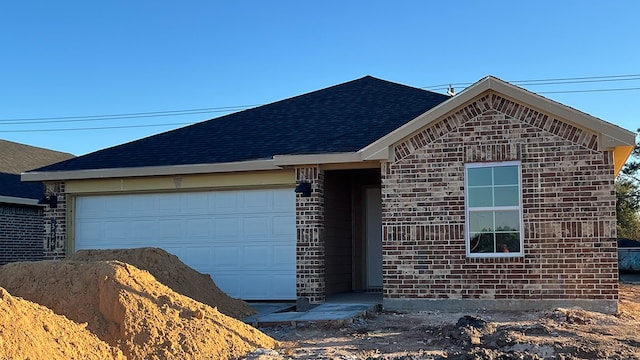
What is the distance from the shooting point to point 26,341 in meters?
6.33

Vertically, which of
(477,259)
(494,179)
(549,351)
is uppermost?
(494,179)

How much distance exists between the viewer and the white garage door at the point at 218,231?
44.5ft

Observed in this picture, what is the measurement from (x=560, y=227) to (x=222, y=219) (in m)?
6.72

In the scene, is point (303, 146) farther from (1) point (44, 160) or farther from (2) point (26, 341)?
(1) point (44, 160)

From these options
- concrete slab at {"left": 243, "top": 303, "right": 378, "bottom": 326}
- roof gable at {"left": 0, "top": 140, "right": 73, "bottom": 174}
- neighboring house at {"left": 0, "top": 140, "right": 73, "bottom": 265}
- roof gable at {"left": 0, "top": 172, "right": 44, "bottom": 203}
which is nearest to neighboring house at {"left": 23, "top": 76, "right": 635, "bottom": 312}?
concrete slab at {"left": 243, "top": 303, "right": 378, "bottom": 326}

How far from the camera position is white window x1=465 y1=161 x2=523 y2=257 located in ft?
38.3

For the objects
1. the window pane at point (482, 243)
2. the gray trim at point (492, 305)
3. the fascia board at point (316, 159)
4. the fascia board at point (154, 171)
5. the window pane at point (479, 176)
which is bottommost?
the gray trim at point (492, 305)

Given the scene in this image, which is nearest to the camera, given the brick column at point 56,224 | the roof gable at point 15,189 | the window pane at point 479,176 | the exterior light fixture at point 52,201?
the window pane at point 479,176

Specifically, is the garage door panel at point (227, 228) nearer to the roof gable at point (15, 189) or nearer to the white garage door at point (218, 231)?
the white garage door at point (218, 231)

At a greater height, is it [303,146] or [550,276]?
[303,146]

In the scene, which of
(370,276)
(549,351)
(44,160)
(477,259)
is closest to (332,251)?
(370,276)

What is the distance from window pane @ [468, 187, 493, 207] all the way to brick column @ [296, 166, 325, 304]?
2.92 meters

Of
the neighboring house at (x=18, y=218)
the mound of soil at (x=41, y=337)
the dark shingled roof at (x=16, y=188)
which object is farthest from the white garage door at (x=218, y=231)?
the dark shingled roof at (x=16, y=188)

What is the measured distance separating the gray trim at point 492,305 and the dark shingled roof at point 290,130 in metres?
3.05
